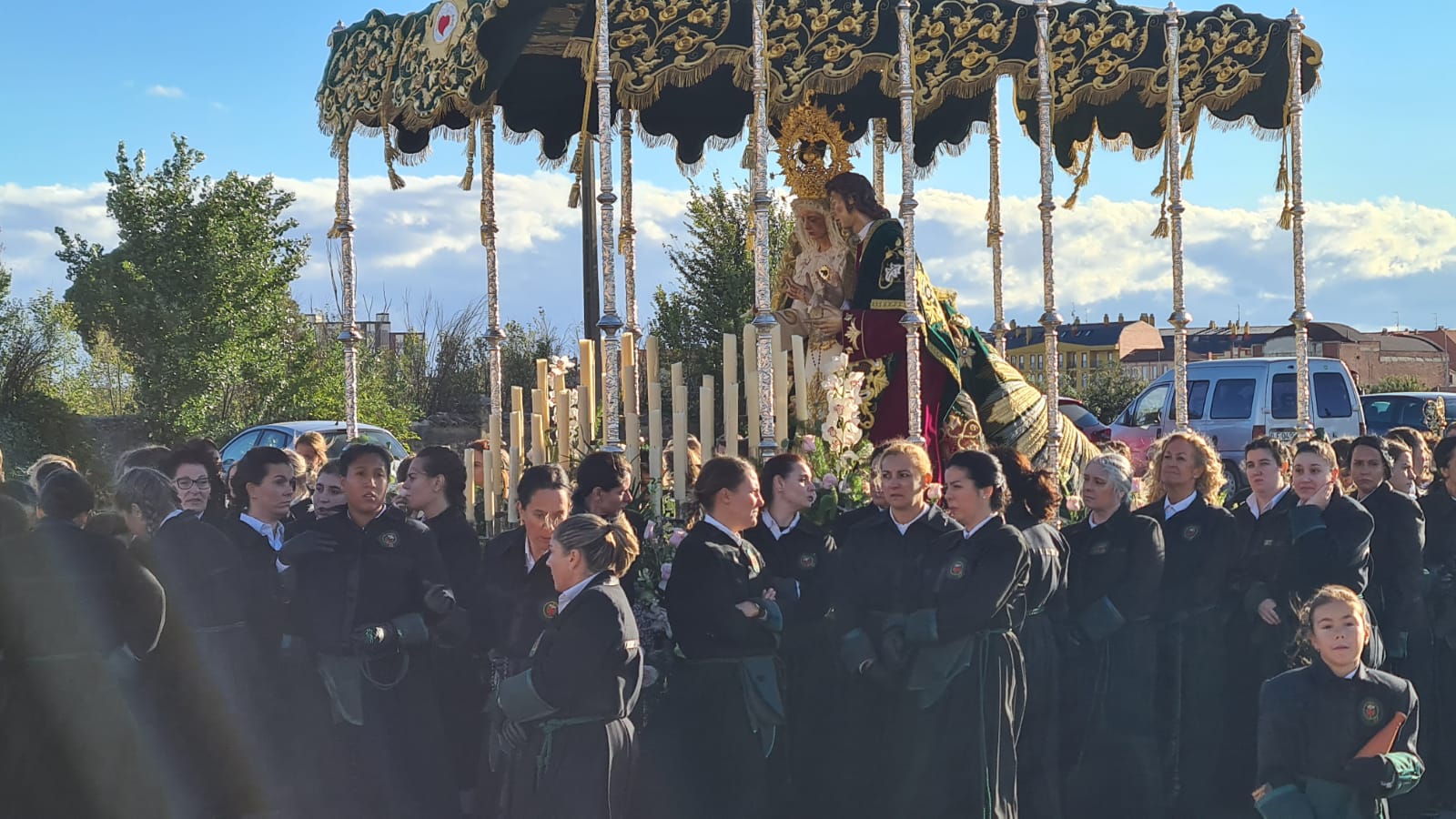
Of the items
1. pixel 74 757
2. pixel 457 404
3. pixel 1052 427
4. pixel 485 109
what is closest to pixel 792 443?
pixel 1052 427

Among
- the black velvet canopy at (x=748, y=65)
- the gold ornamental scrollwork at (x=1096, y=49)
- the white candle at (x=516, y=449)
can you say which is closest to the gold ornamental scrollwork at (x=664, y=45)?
the black velvet canopy at (x=748, y=65)

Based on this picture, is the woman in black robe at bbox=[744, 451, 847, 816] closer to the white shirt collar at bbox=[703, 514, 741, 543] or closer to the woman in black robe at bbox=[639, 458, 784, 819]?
the woman in black robe at bbox=[639, 458, 784, 819]

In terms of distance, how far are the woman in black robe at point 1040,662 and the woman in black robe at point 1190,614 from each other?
62 centimetres

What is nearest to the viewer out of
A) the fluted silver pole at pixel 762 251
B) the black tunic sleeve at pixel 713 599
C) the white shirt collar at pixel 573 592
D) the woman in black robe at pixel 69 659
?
the white shirt collar at pixel 573 592

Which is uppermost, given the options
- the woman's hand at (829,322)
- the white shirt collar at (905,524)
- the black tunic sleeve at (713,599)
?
the woman's hand at (829,322)

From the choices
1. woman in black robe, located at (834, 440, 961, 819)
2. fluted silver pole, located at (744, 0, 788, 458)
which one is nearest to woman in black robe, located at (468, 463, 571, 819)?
woman in black robe, located at (834, 440, 961, 819)

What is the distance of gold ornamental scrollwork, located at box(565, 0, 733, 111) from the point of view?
27.3ft

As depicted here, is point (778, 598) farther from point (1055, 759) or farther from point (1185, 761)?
point (1185, 761)

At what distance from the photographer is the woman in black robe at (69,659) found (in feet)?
16.3

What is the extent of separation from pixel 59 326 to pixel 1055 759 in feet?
96.7

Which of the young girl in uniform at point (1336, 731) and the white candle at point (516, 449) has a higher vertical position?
the white candle at point (516, 449)

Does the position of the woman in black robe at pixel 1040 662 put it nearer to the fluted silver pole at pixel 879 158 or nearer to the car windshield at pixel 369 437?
the fluted silver pole at pixel 879 158

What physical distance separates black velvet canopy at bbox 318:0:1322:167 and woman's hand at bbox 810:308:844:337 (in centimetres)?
160

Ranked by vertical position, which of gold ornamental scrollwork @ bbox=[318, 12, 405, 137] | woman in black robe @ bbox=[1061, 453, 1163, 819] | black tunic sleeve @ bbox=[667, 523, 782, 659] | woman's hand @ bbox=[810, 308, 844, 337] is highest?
gold ornamental scrollwork @ bbox=[318, 12, 405, 137]
